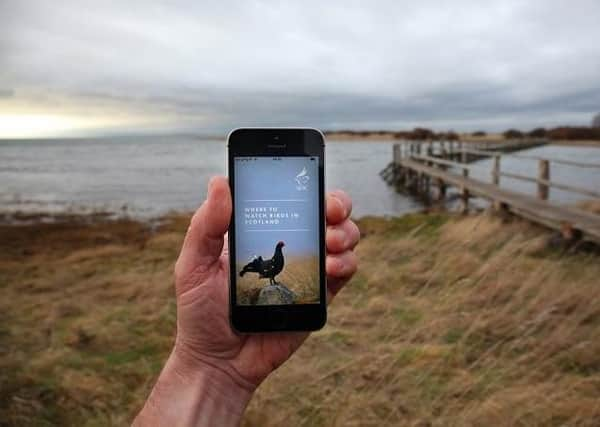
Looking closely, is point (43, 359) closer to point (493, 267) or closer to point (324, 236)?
point (324, 236)

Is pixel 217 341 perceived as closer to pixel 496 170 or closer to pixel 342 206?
pixel 342 206

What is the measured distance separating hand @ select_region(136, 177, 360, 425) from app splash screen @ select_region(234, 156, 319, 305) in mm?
84

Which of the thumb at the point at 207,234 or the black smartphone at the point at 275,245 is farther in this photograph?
the black smartphone at the point at 275,245

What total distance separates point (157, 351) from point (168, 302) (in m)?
1.78

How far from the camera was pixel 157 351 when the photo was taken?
550 centimetres

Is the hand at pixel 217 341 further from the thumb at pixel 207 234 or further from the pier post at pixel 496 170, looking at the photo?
the pier post at pixel 496 170

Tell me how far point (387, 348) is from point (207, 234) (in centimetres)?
322

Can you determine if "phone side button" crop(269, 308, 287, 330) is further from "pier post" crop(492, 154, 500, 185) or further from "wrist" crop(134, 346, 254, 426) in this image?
"pier post" crop(492, 154, 500, 185)

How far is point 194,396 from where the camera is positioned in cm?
173

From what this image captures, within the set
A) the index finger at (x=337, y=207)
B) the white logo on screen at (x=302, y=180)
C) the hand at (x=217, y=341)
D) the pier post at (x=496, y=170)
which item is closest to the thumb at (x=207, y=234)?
the hand at (x=217, y=341)

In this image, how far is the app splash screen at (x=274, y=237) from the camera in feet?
5.68

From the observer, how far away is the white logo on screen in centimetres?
177

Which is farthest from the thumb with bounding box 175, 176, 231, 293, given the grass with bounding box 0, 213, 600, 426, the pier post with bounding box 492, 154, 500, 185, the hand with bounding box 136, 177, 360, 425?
the pier post with bounding box 492, 154, 500, 185

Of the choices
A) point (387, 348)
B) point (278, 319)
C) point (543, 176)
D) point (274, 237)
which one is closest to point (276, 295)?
point (278, 319)
